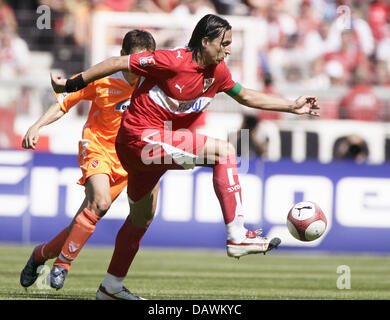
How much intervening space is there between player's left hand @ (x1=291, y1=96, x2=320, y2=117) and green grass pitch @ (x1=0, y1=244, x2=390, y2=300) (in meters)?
1.97

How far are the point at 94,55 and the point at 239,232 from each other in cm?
1056

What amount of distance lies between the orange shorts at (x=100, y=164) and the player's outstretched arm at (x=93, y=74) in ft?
5.19

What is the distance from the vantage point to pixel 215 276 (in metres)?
11.2

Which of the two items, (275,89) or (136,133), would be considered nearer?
(136,133)

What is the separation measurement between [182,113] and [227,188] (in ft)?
2.56

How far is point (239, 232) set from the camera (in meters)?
7.36

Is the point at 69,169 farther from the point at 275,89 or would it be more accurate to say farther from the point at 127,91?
the point at 127,91

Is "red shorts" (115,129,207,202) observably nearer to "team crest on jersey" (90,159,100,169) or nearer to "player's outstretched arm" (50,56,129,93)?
"player's outstretched arm" (50,56,129,93)

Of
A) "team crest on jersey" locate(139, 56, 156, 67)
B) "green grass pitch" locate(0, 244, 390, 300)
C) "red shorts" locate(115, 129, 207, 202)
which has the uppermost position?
"team crest on jersey" locate(139, 56, 156, 67)

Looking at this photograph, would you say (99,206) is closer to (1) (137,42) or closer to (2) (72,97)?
(2) (72,97)

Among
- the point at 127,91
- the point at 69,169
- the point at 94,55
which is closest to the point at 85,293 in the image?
the point at 127,91

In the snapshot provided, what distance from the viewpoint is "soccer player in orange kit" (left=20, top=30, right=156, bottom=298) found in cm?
865

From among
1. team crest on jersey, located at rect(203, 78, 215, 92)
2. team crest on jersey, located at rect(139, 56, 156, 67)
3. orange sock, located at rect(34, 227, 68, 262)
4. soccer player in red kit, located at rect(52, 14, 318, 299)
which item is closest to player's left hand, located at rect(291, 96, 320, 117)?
soccer player in red kit, located at rect(52, 14, 318, 299)

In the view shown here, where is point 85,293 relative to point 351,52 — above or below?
below
